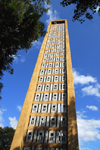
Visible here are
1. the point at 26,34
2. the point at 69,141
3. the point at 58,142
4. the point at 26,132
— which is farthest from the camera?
the point at 26,132

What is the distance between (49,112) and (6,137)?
21.3m

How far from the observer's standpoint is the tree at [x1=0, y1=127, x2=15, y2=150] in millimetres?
29303

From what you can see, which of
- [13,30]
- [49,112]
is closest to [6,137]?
[49,112]

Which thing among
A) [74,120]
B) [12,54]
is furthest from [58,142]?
[12,54]

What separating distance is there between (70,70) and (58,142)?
10.6m

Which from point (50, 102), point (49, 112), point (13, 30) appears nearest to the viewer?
point (13, 30)

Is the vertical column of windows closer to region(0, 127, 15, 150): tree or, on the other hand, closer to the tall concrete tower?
the tall concrete tower

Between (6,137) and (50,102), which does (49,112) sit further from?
(6,137)

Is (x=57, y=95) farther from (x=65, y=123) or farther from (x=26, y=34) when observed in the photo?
(x=26, y=34)

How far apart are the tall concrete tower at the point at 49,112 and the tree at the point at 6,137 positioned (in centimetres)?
1955

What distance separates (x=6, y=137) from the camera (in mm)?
30156

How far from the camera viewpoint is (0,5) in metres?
9.69

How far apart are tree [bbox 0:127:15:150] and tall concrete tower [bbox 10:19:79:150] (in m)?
19.5

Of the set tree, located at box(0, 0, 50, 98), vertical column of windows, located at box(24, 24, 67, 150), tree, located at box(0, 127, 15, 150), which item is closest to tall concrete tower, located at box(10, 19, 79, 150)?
vertical column of windows, located at box(24, 24, 67, 150)
